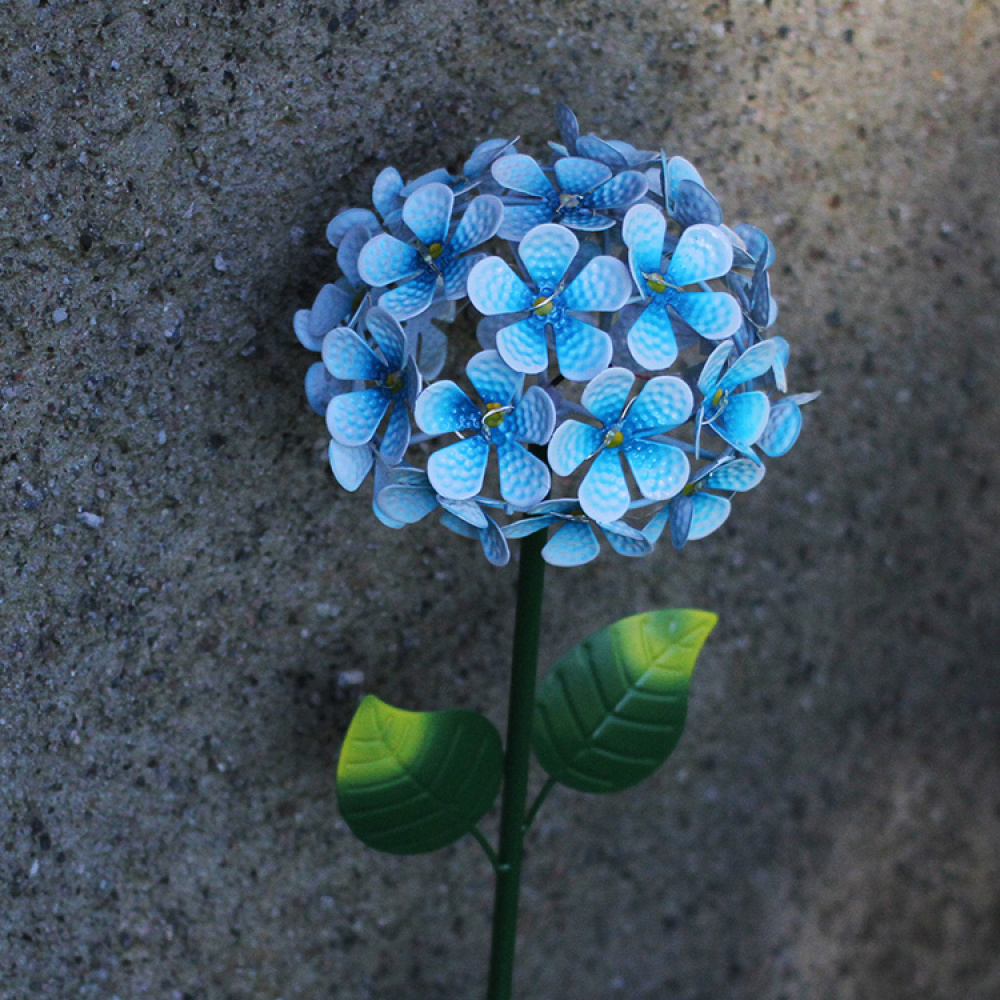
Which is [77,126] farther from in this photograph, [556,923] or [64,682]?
[556,923]

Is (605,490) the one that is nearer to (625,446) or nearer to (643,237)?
(625,446)

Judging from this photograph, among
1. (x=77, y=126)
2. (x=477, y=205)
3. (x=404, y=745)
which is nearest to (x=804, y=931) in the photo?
(x=404, y=745)

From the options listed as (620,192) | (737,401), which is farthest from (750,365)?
(620,192)

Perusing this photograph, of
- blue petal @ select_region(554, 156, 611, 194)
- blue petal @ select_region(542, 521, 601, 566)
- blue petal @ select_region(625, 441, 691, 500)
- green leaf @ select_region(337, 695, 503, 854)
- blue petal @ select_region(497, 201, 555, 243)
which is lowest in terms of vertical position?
green leaf @ select_region(337, 695, 503, 854)

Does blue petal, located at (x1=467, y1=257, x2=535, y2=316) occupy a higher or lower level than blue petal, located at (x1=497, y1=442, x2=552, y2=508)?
higher

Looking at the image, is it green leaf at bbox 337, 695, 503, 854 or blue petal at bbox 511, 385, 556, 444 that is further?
green leaf at bbox 337, 695, 503, 854

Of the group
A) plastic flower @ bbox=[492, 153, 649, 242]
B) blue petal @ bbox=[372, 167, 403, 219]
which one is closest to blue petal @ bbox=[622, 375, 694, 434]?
plastic flower @ bbox=[492, 153, 649, 242]

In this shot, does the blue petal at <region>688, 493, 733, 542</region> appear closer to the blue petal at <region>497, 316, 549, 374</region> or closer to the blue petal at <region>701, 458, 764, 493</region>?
the blue petal at <region>701, 458, 764, 493</region>
